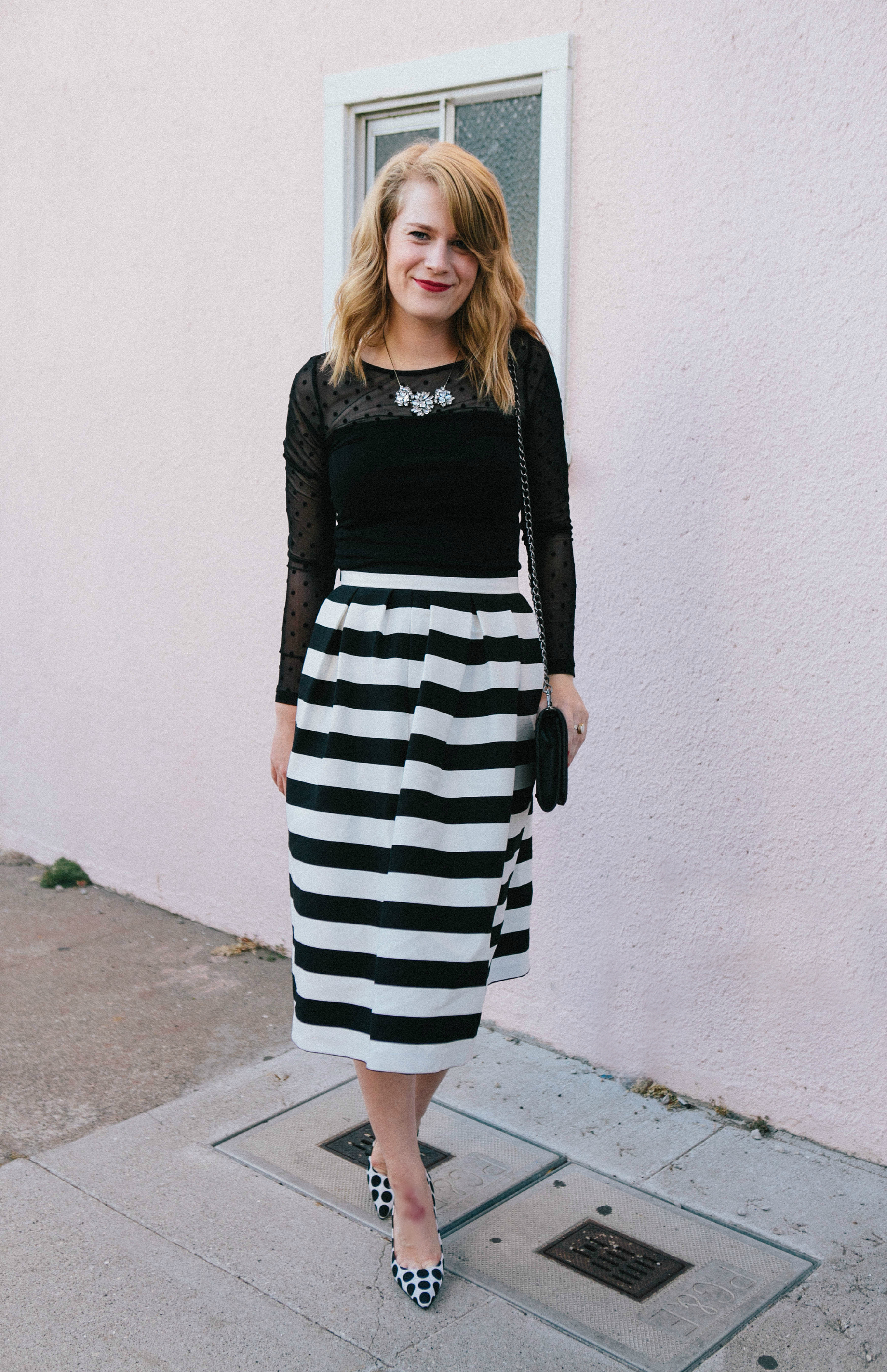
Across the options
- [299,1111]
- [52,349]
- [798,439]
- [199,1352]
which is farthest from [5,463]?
[199,1352]

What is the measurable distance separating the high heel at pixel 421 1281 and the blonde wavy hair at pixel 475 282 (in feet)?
5.31

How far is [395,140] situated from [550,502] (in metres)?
1.66

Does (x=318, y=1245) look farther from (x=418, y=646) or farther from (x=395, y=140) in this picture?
(x=395, y=140)

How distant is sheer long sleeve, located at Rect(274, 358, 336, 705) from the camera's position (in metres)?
2.44

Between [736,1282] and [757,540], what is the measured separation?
61.3 inches

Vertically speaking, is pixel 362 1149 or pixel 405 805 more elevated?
pixel 405 805

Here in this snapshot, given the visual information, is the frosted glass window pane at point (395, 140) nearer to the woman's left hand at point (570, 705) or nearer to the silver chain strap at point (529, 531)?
the silver chain strap at point (529, 531)

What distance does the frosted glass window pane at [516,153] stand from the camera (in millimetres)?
3246

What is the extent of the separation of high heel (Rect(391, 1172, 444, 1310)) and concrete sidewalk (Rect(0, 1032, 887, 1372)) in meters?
0.03

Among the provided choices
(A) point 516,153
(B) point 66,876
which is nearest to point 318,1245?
(B) point 66,876

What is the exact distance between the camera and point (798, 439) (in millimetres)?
2795

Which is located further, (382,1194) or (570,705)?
(382,1194)

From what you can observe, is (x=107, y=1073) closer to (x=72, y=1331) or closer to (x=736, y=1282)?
(x=72, y=1331)

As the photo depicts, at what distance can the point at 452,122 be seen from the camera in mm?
3379
